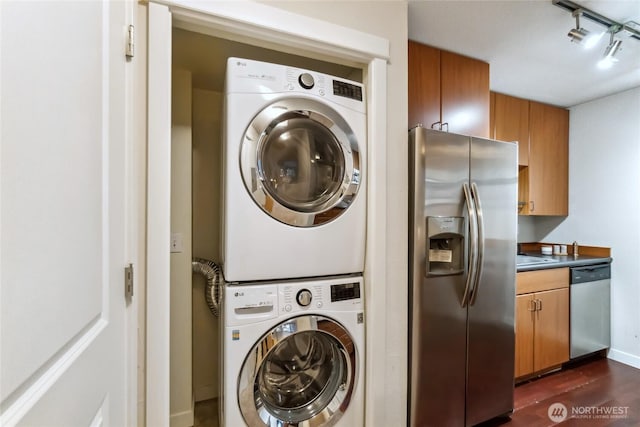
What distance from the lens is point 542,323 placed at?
238 centimetres

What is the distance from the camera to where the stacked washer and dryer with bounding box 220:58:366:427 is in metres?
1.17

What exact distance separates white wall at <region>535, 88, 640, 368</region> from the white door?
3.92m

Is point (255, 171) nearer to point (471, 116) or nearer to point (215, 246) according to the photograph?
point (215, 246)

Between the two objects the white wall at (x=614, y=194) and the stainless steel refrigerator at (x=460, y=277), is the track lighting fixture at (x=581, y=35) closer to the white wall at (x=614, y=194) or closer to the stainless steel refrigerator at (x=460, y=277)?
the stainless steel refrigerator at (x=460, y=277)

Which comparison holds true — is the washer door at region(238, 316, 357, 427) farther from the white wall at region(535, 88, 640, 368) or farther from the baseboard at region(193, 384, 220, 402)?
the white wall at region(535, 88, 640, 368)

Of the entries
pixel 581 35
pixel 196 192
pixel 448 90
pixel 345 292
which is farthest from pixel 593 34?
pixel 196 192

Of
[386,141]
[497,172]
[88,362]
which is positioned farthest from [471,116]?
[88,362]

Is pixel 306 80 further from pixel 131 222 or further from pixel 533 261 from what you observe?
pixel 533 261

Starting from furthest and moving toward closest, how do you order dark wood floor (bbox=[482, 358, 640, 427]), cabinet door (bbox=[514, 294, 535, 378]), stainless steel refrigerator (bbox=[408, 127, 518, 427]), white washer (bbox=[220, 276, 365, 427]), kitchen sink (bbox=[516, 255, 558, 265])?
kitchen sink (bbox=[516, 255, 558, 265])
cabinet door (bbox=[514, 294, 535, 378])
dark wood floor (bbox=[482, 358, 640, 427])
stainless steel refrigerator (bbox=[408, 127, 518, 427])
white washer (bbox=[220, 276, 365, 427])

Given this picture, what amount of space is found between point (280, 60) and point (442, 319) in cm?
175

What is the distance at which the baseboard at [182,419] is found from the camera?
1.77 meters

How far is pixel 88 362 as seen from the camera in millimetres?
603

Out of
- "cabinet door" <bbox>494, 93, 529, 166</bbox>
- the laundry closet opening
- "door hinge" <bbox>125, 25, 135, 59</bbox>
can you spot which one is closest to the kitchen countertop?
"cabinet door" <bbox>494, 93, 529, 166</bbox>

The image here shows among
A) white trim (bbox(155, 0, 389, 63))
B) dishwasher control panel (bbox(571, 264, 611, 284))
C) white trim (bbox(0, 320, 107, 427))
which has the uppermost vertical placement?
white trim (bbox(155, 0, 389, 63))
